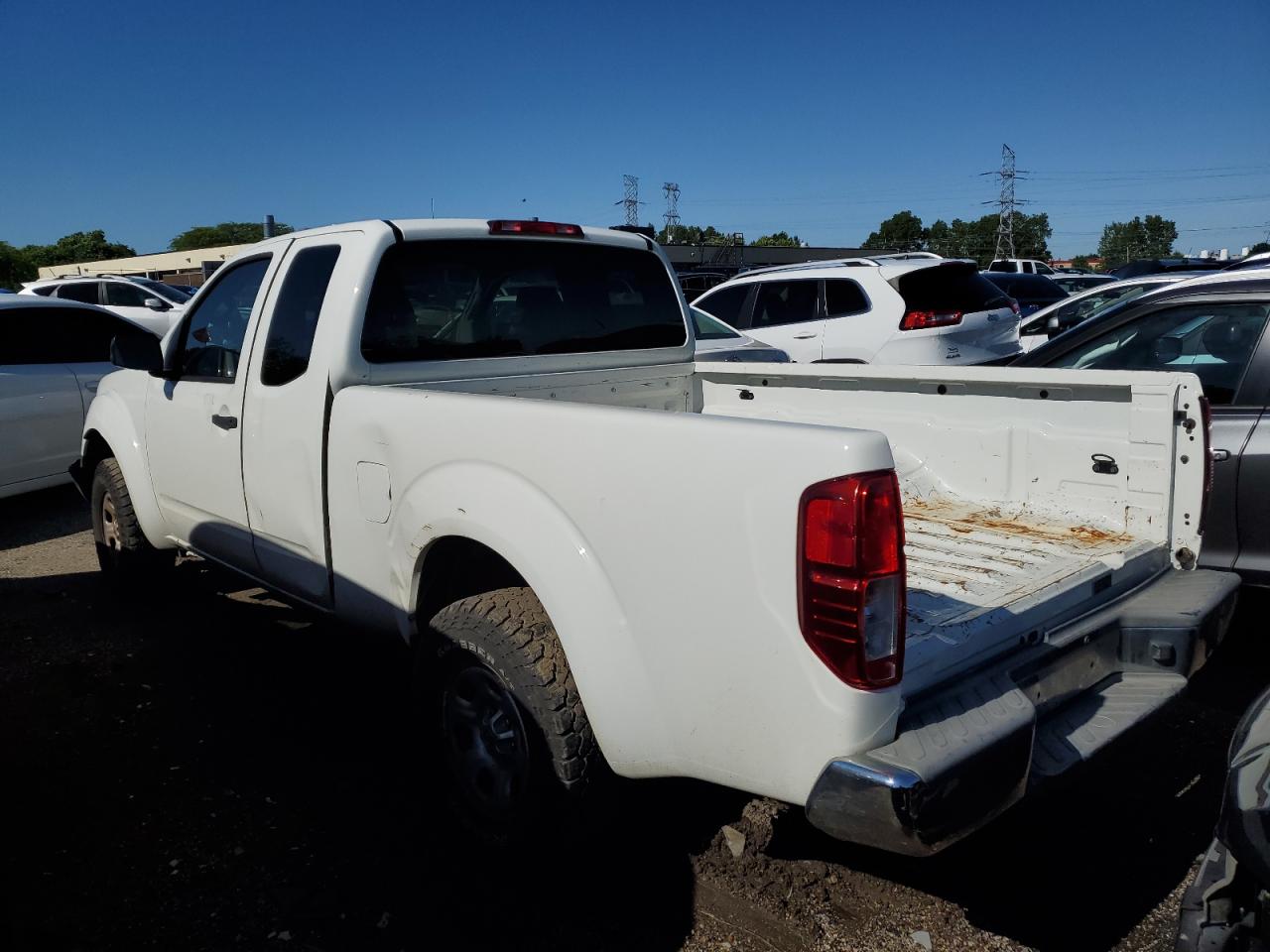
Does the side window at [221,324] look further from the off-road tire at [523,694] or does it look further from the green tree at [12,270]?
the green tree at [12,270]

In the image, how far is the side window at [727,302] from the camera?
422 inches

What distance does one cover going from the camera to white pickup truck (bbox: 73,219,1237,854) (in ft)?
6.63

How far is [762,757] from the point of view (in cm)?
212

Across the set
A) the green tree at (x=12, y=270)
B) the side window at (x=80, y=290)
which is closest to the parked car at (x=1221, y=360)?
the side window at (x=80, y=290)

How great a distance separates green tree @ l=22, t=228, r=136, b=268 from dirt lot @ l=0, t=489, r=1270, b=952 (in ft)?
309

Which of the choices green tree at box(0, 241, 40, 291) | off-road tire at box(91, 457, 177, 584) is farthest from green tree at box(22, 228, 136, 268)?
off-road tire at box(91, 457, 177, 584)

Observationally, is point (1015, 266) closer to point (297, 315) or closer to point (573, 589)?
→ point (297, 315)

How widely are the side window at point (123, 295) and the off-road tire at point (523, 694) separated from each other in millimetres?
17079

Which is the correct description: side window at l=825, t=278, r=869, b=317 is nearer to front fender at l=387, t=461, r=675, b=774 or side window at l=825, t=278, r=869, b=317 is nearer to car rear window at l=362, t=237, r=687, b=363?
car rear window at l=362, t=237, r=687, b=363

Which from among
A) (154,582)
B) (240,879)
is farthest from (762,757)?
(154,582)

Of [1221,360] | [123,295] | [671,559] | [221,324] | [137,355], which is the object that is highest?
[123,295]

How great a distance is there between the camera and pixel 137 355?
166 inches

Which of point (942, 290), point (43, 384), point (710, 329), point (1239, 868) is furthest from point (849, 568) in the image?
point (942, 290)

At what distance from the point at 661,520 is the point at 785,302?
27.9ft
